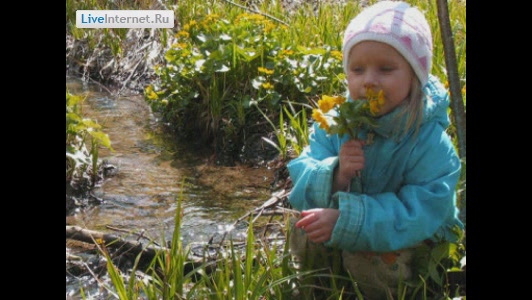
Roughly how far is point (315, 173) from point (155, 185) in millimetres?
1354

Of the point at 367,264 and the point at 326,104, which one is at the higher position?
the point at 326,104

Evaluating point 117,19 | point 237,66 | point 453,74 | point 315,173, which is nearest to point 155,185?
point 237,66

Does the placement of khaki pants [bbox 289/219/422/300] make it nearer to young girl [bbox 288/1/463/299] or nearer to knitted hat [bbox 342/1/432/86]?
young girl [bbox 288/1/463/299]

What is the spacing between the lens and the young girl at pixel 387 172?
6.26 ft

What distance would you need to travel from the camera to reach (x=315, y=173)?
2.00 metres

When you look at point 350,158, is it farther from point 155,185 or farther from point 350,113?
point 155,185

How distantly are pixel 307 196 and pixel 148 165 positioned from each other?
1.52 metres

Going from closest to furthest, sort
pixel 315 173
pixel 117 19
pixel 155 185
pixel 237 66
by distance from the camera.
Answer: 1. pixel 315 173
2. pixel 117 19
3. pixel 155 185
4. pixel 237 66

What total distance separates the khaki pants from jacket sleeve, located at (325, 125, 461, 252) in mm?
70

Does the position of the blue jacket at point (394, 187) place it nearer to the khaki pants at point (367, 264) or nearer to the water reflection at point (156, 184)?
the khaki pants at point (367, 264)

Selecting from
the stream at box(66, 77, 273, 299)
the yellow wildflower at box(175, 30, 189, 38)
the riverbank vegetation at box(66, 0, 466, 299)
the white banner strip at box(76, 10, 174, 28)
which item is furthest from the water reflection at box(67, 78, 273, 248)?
the white banner strip at box(76, 10, 174, 28)

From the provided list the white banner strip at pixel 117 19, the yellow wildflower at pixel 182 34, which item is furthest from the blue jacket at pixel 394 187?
the yellow wildflower at pixel 182 34

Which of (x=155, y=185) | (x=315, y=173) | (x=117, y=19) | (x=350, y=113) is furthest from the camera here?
(x=155, y=185)
